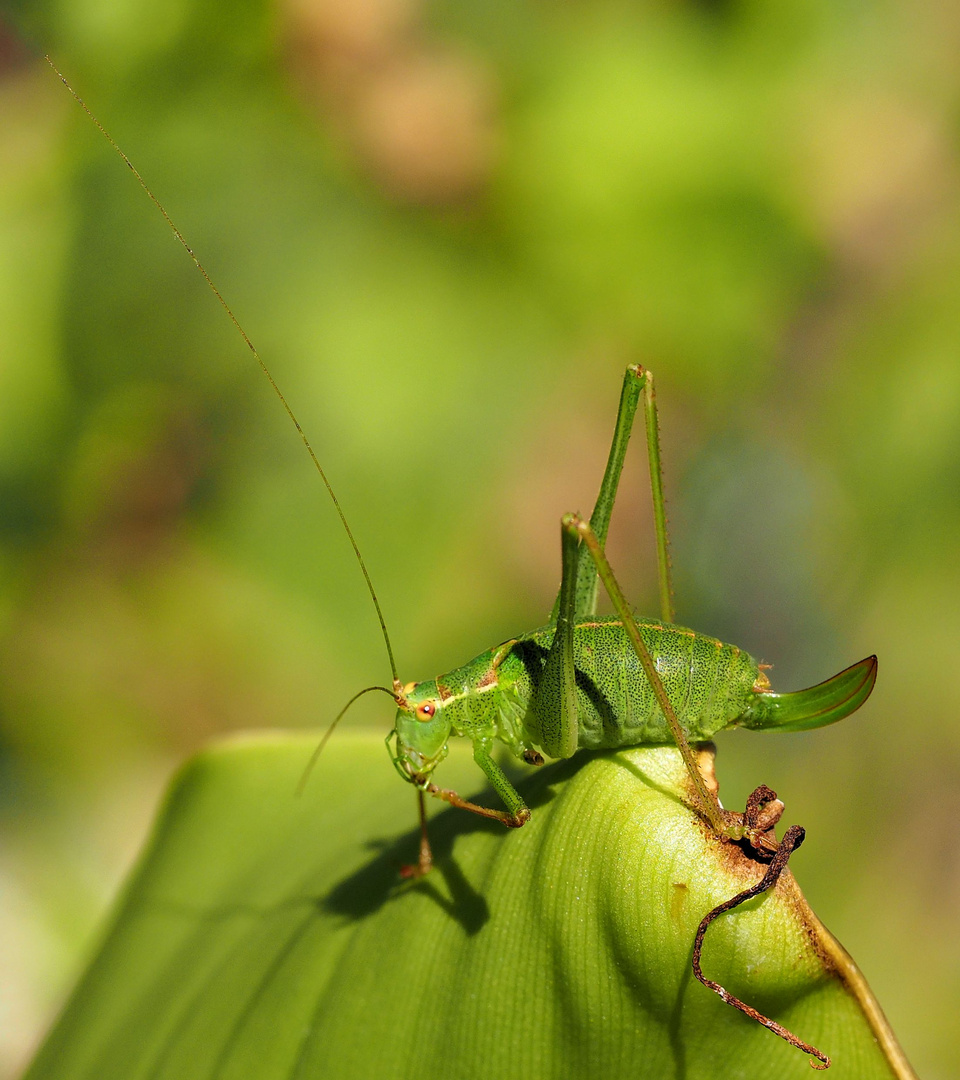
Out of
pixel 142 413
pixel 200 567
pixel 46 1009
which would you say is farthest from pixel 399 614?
pixel 46 1009

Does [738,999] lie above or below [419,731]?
below

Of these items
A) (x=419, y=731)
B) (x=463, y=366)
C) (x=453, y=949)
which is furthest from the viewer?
(x=463, y=366)

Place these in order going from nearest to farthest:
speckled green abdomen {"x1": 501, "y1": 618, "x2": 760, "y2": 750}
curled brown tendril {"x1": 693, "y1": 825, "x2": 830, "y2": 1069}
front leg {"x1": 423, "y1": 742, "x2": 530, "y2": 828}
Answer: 1. curled brown tendril {"x1": 693, "y1": 825, "x2": 830, "y2": 1069}
2. front leg {"x1": 423, "y1": 742, "x2": 530, "y2": 828}
3. speckled green abdomen {"x1": 501, "y1": 618, "x2": 760, "y2": 750}

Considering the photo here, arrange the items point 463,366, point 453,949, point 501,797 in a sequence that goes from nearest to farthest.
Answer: point 453,949, point 501,797, point 463,366

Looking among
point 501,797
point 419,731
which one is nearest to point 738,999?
point 501,797

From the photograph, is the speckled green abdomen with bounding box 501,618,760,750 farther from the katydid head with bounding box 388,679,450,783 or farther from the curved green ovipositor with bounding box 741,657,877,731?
the katydid head with bounding box 388,679,450,783

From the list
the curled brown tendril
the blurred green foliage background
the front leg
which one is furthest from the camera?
the blurred green foliage background

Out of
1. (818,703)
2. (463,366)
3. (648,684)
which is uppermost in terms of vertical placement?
(463,366)

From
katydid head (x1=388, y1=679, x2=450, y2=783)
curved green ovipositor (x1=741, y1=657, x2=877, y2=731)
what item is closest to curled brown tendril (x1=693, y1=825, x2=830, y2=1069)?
curved green ovipositor (x1=741, y1=657, x2=877, y2=731)

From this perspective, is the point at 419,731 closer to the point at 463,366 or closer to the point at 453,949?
the point at 453,949
